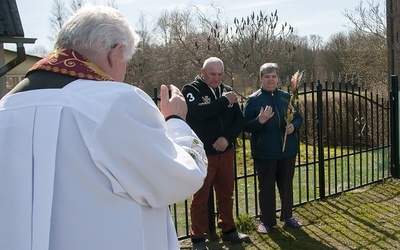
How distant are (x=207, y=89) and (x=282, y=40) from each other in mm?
7738

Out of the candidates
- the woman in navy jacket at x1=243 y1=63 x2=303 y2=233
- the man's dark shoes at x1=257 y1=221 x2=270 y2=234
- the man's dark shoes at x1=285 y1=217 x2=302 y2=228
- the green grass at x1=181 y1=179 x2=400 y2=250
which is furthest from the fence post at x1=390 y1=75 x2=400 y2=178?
the man's dark shoes at x1=257 y1=221 x2=270 y2=234

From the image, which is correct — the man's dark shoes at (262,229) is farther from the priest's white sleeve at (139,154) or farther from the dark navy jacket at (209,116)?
the priest's white sleeve at (139,154)

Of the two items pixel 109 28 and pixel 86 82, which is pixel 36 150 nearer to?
pixel 86 82

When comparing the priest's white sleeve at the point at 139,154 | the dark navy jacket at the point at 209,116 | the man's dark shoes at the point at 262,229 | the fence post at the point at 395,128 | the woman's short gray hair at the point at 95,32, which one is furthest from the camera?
the fence post at the point at 395,128

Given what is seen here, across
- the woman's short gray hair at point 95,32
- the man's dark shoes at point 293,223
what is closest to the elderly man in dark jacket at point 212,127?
the man's dark shoes at point 293,223

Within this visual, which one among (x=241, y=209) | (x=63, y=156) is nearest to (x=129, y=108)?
(x=63, y=156)

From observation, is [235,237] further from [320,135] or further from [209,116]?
[320,135]

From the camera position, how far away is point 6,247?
1.55 meters

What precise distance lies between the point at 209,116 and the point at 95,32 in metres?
2.90

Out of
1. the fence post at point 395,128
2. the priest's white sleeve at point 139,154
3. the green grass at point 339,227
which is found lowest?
the green grass at point 339,227

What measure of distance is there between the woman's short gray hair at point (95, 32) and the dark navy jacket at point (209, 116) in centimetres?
276

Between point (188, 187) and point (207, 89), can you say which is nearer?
point (188, 187)

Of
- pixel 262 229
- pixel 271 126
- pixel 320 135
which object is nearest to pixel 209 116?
pixel 271 126

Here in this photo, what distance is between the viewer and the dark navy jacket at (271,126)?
16.3 ft
